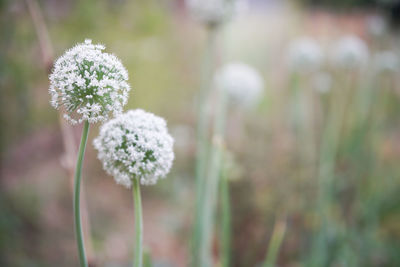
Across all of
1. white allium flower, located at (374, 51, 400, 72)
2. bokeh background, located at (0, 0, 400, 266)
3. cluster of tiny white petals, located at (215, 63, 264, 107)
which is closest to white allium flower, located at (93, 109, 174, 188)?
bokeh background, located at (0, 0, 400, 266)

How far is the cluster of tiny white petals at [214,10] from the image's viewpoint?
4.75ft

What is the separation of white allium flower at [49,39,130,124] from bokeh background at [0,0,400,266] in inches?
38.3

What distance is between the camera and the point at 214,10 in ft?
4.76

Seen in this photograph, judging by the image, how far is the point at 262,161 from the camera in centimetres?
264

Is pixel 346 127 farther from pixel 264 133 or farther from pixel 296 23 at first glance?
pixel 296 23

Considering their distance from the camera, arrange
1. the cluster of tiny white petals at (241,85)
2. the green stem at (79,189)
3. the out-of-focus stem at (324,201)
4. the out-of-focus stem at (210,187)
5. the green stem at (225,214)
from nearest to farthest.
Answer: the green stem at (79,189) < the green stem at (225,214) < the out-of-focus stem at (210,187) < the out-of-focus stem at (324,201) < the cluster of tiny white petals at (241,85)

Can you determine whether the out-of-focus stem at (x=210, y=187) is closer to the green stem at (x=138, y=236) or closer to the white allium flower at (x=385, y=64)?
the green stem at (x=138, y=236)

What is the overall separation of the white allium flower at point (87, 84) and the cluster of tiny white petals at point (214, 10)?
3.36 ft

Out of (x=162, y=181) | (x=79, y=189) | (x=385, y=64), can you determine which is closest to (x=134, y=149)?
(x=79, y=189)

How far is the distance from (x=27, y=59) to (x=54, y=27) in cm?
42

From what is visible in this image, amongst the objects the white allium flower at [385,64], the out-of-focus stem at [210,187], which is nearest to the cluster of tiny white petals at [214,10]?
the out-of-focus stem at [210,187]

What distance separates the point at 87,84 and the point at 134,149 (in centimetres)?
15

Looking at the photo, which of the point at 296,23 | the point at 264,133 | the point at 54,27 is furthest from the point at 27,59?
the point at 296,23

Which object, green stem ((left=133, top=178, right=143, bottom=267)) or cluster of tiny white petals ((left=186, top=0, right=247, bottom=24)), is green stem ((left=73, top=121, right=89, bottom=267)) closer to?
green stem ((left=133, top=178, right=143, bottom=267))
